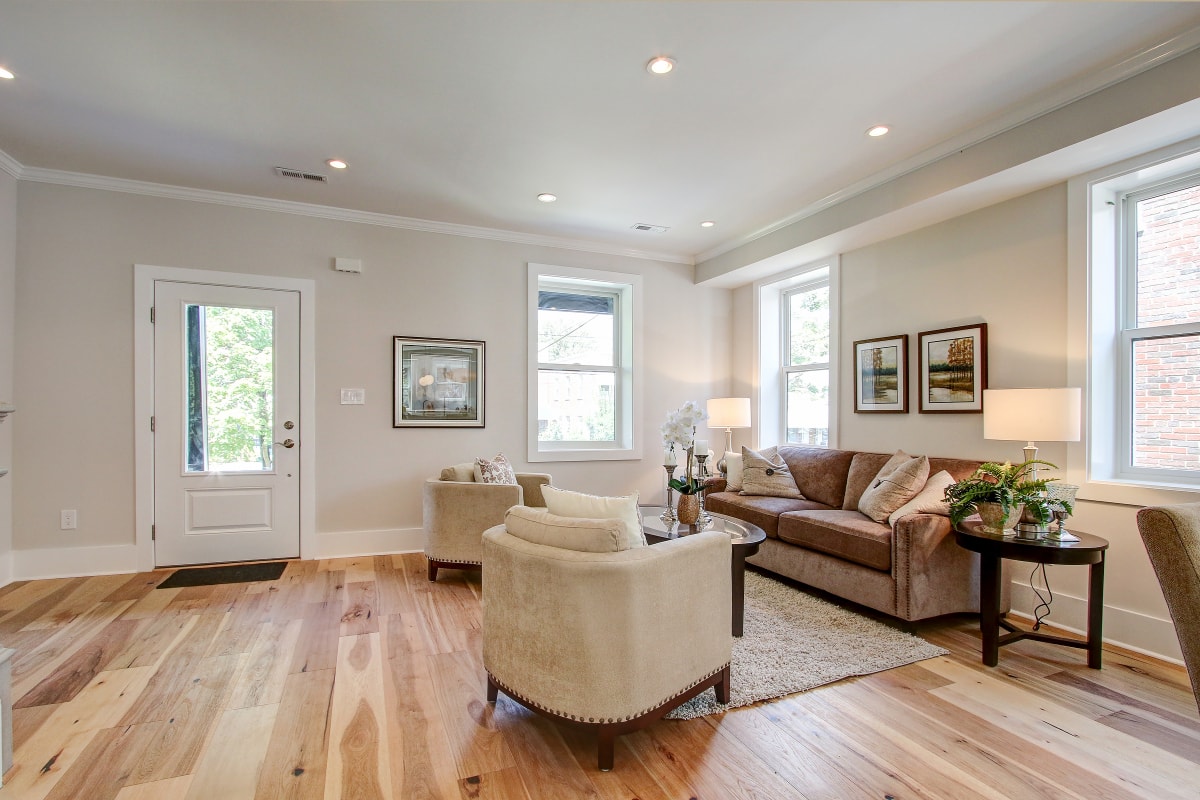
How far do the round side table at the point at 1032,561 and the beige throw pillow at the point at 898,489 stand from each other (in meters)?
0.48

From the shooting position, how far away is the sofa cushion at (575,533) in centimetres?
181

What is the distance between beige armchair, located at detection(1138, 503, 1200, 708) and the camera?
116 centimetres

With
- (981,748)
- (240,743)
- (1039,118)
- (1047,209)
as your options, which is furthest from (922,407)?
(240,743)

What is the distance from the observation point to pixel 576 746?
76.0 inches

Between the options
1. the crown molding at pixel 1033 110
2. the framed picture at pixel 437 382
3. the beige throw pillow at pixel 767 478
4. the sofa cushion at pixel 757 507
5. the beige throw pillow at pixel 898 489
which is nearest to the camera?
the crown molding at pixel 1033 110

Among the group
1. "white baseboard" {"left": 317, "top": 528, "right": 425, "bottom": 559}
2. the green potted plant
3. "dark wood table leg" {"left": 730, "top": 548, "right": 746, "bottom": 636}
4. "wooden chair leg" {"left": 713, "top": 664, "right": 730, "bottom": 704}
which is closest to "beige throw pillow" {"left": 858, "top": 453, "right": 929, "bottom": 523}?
the green potted plant

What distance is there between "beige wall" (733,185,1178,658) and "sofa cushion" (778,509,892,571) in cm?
84

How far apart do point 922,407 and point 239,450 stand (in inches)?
191

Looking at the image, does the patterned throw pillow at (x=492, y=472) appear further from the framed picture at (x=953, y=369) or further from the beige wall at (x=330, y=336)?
the framed picture at (x=953, y=369)

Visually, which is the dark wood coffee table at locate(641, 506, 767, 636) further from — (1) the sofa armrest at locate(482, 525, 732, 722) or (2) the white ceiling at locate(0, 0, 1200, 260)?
(2) the white ceiling at locate(0, 0, 1200, 260)

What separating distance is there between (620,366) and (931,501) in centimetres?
297

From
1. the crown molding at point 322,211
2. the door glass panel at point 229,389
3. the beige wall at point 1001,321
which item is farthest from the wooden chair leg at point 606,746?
the crown molding at point 322,211

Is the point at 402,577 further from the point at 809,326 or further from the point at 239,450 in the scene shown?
the point at 809,326

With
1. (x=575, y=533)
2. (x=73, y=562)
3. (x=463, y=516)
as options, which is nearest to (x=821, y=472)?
(x=463, y=516)
